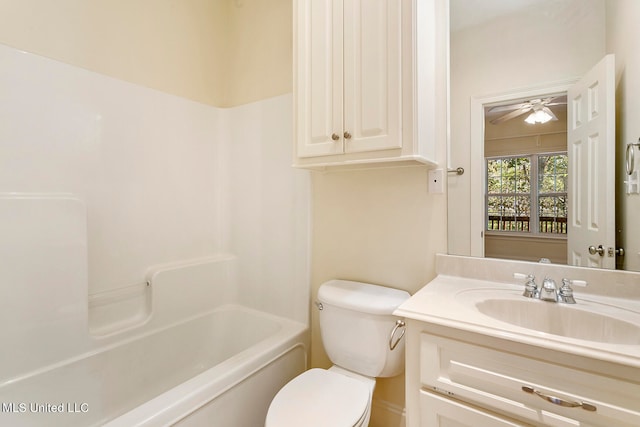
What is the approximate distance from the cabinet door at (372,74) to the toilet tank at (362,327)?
669mm

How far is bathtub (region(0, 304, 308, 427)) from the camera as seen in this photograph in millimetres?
1138

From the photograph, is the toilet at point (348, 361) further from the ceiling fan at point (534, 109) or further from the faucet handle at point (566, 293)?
the ceiling fan at point (534, 109)

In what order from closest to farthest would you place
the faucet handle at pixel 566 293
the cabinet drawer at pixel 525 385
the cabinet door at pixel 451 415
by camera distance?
1. the cabinet drawer at pixel 525 385
2. the cabinet door at pixel 451 415
3. the faucet handle at pixel 566 293

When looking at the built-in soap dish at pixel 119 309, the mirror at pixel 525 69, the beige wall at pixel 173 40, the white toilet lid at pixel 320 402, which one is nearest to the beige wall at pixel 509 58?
Answer: the mirror at pixel 525 69

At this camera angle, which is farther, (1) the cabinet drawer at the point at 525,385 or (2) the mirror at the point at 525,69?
(2) the mirror at the point at 525,69

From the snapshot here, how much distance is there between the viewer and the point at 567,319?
3.25ft

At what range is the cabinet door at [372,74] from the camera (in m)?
1.15

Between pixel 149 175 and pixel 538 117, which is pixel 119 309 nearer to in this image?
pixel 149 175

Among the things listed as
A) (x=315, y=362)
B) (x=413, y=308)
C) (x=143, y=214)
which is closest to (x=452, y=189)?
(x=413, y=308)

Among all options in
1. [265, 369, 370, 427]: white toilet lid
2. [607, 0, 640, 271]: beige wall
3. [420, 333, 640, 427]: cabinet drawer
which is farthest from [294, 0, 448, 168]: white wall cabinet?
[265, 369, 370, 427]: white toilet lid

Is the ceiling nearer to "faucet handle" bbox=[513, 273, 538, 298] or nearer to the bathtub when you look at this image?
"faucet handle" bbox=[513, 273, 538, 298]

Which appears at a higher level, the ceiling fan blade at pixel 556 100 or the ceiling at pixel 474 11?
the ceiling at pixel 474 11

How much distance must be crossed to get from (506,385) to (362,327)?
0.60 m

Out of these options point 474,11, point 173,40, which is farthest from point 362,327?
point 173,40
